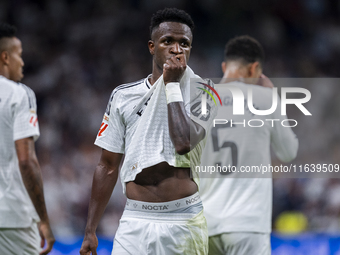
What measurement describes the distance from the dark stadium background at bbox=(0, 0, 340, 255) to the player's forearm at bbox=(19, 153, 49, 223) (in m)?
3.85

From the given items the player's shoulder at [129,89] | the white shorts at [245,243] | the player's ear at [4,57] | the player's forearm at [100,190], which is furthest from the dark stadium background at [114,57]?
the player's shoulder at [129,89]

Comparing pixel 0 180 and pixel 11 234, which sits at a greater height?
pixel 0 180

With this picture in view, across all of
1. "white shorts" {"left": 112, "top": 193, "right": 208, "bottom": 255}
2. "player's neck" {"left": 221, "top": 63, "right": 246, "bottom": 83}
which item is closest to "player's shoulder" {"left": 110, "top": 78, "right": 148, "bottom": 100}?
"white shorts" {"left": 112, "top": 193, "right": 208, "bottom": 255}

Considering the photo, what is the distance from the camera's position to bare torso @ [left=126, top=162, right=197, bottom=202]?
9.16ft

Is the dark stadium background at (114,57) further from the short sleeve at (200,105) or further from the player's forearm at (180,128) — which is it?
the player's forearm at (180,128)

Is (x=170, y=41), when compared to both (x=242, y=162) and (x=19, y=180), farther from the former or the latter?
(x=19, y=180)

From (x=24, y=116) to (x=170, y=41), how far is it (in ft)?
5.45

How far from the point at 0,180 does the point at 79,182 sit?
→ 420cm

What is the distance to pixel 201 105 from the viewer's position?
297 cm

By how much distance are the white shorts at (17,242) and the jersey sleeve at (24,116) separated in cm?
78

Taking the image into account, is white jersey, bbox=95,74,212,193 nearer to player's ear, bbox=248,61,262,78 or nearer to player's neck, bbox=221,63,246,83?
player's neck, bbox=221,63,246,83

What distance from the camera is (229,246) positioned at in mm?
3742

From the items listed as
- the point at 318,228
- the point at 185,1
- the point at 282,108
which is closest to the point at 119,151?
the point at 282,108

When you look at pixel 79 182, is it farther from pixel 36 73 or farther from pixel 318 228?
pixel 318 228
